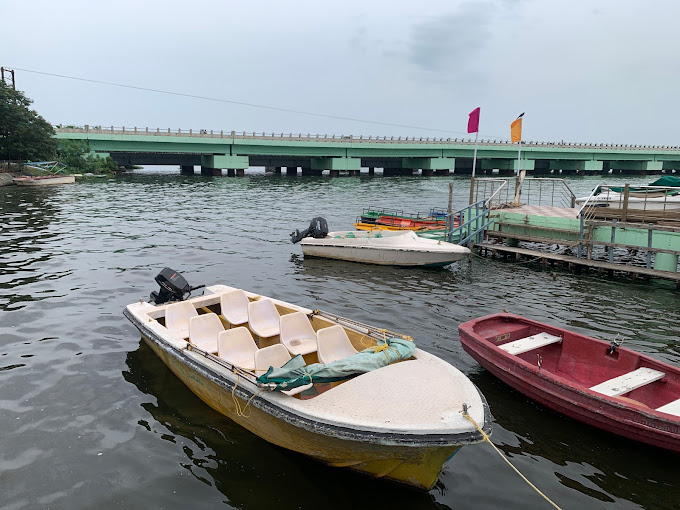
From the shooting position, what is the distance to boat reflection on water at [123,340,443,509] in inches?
257

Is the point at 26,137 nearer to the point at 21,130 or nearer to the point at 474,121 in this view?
the point at 21,130

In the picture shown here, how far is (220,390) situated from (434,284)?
39.2 ft

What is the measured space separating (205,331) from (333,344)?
2.92 metres

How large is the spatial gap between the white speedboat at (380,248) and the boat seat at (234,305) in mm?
10533

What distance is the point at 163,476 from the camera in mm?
6984

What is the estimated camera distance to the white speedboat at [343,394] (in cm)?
576

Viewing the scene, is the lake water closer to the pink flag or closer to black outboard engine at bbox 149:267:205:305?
black outboard engine at bbox 149:267:205:305

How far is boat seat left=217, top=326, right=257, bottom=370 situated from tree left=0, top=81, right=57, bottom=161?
64954 millimetres

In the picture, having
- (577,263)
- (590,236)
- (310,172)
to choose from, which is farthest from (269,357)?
(310,172)

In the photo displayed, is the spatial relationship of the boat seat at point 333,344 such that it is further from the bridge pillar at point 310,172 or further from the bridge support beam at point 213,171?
the bridge pillar at point 310,172

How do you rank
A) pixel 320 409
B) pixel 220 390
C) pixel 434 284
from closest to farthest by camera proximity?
pixel 320 409
pixel 220 390
pixel 434 284

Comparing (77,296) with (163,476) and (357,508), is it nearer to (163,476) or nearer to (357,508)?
(163,476)

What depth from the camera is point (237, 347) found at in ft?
29.3

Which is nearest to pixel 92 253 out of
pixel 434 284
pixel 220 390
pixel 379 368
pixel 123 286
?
pixel 123 286
